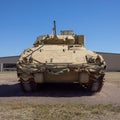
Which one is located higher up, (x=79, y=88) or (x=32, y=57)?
(x=32, y=57)

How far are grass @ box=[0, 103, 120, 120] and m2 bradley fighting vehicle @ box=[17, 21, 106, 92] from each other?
3874 mm

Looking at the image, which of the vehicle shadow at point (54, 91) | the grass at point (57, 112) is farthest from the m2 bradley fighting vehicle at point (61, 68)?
the grass at point (57, 112)

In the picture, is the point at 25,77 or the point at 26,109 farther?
the point at 25,77

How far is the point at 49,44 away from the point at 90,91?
12.4 feet

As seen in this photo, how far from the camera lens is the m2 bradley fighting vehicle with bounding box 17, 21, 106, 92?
1574 centimetres

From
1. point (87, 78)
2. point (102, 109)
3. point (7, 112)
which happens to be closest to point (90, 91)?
point (87, 78)

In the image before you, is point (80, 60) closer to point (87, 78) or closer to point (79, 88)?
point (87, 78)

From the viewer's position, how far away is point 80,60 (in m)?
16.3

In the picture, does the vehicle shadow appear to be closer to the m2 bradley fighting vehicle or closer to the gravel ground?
the gravel ground

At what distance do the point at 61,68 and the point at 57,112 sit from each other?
5270mm

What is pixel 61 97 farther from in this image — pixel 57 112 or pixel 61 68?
pixel 57 112

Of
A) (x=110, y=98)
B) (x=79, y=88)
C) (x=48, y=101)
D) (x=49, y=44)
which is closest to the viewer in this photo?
(x=48, y=101)

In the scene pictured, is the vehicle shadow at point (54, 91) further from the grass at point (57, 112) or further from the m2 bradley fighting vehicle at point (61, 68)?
the grass at point (57, 112)

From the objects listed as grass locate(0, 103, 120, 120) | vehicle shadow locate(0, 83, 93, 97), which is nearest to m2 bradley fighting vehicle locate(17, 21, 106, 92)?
vehicle shadow locate(0, 83, 93, 97)
